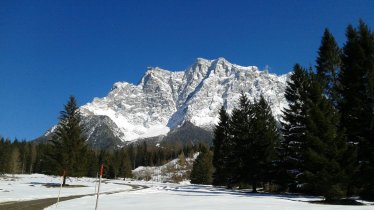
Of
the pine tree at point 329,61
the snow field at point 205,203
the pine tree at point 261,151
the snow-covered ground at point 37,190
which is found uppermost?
the pine tree at point 329,61

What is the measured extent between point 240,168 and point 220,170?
1576cm

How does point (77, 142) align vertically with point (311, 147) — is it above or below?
above

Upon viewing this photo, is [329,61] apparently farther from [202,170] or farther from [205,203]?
[202,170]

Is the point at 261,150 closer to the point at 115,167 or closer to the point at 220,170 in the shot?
the point at 220,170

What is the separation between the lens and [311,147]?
30172mm

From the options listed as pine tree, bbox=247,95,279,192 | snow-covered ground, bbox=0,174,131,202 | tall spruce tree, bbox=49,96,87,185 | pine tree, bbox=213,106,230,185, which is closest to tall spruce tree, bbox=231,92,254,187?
pine tree, bbox=247,95,279,192

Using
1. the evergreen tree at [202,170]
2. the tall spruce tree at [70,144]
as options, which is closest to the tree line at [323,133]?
the tall spruce tree at [70,144]

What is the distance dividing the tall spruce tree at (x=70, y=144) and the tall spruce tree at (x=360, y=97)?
38.3 m

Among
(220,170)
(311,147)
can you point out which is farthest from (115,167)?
(311,147)

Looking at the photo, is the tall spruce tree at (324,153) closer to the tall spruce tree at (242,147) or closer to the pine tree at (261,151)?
the pine tree at (261,151)

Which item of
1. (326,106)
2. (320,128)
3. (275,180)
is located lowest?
(275,180)

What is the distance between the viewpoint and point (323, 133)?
29203mm

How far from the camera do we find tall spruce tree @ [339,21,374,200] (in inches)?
1224

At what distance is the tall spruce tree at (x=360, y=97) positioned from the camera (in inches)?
1224
